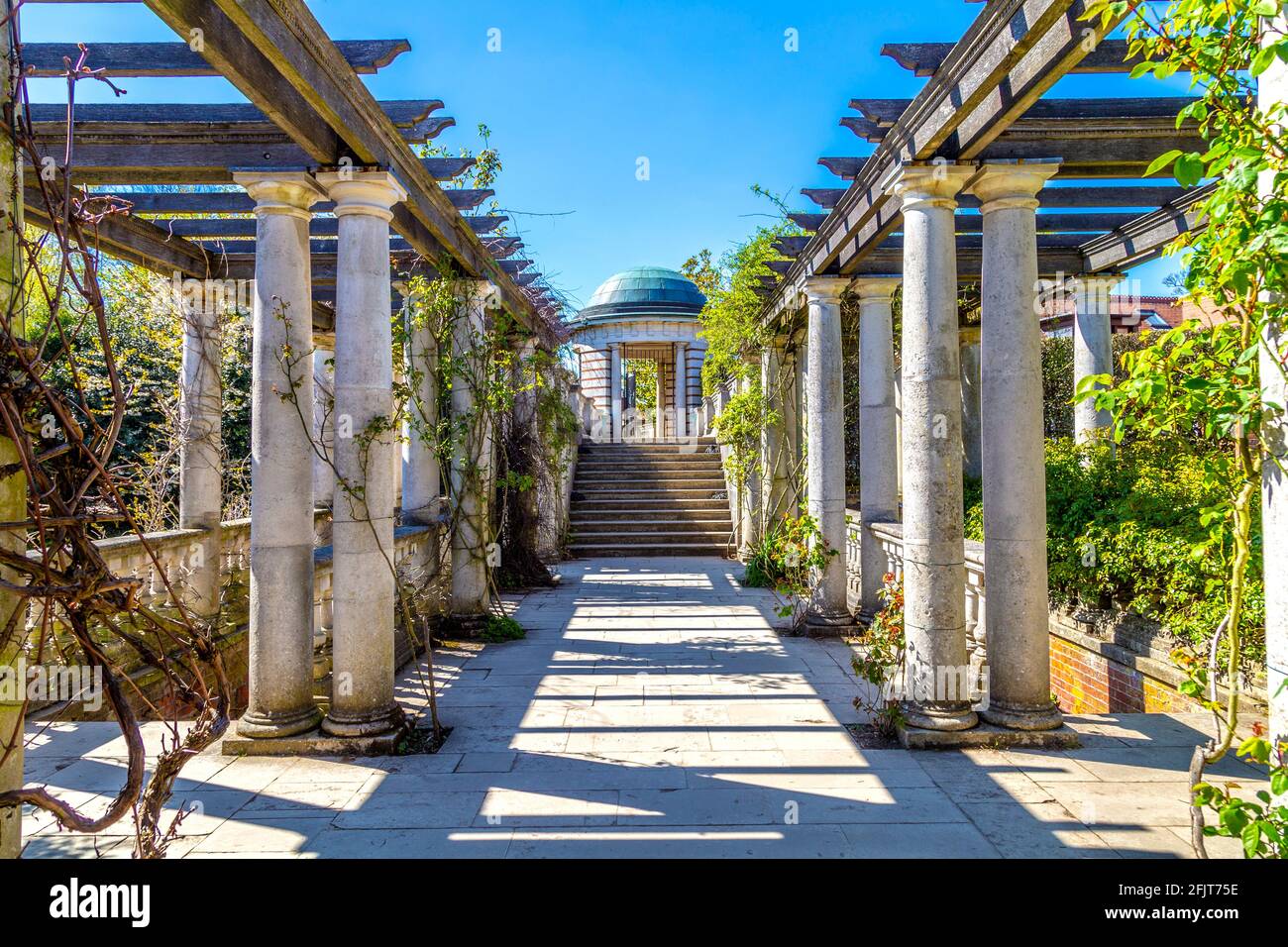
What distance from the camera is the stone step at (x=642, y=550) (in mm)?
14555

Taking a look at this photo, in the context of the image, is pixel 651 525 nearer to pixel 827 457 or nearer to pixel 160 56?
pixel 827 457

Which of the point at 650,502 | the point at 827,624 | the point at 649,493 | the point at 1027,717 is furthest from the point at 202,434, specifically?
the point at 649,493

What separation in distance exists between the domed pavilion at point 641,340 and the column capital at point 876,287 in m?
14.2

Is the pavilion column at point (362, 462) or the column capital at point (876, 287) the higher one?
the column capital at point (876, 287)

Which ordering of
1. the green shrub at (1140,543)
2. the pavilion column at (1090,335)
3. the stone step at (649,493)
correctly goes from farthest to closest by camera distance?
the stone step at (649,493), the pavilion column at (1090,335), the green shrub at (1140,543)

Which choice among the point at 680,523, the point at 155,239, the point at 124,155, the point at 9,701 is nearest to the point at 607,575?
the point at 680,523

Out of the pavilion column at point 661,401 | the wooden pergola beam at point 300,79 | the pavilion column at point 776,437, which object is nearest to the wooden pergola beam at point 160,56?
the wooden pergola beam at point 300,79

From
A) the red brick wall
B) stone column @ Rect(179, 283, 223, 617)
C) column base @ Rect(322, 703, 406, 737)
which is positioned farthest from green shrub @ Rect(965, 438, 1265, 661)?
stone column @ Rect(179, 283, 223, 617)

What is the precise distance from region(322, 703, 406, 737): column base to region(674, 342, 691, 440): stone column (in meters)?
19.5

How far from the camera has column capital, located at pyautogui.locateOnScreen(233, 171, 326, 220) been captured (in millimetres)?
5039

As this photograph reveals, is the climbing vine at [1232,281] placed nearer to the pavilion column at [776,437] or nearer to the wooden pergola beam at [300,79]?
the wooden pergola beam at [300,79]

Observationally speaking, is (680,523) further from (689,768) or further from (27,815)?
(27,815)

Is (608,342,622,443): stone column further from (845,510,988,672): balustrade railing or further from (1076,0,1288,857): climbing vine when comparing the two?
(1076,0,1288,857): climbing vine

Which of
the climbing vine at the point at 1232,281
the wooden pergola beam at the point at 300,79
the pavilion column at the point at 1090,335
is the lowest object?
the climbing vine at the point at 1232,281
